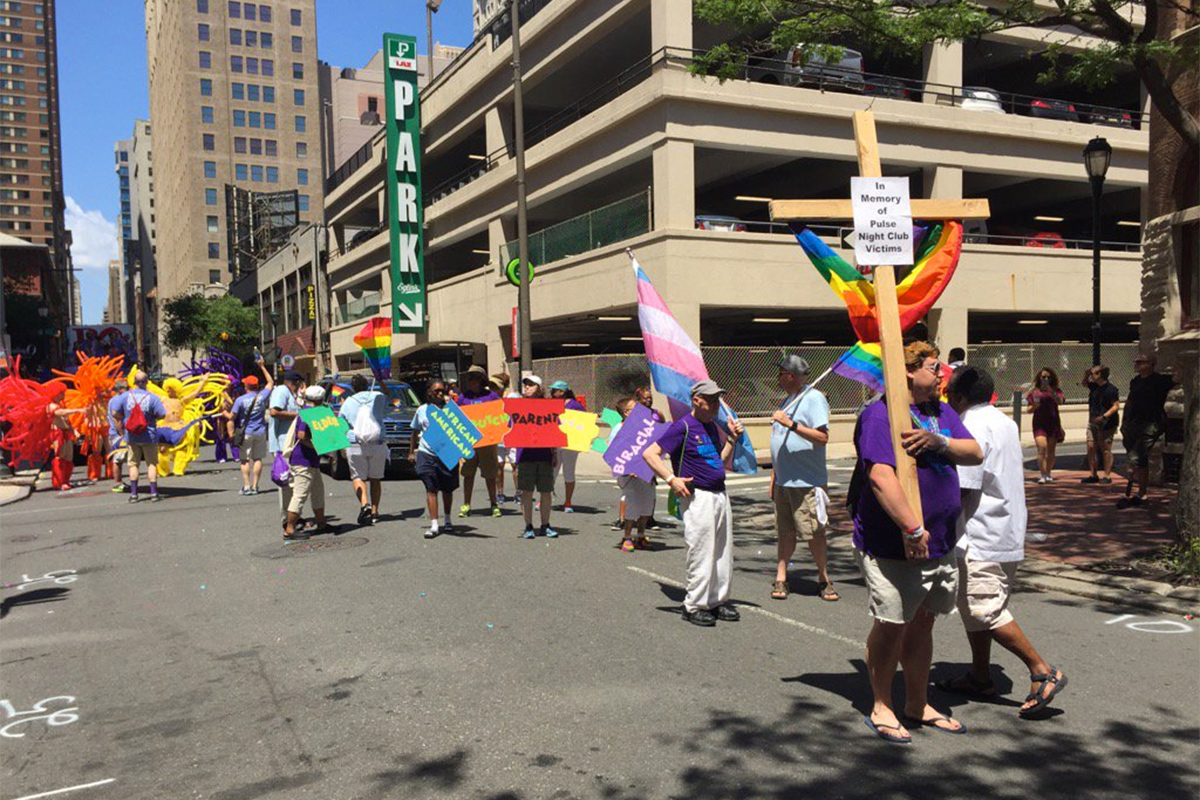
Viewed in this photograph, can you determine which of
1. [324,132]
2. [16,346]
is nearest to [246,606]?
[16,346]

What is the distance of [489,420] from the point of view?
10.6 metres

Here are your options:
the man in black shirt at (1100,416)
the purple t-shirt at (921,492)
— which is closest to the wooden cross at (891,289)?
the purple t-shirt at (921,492)

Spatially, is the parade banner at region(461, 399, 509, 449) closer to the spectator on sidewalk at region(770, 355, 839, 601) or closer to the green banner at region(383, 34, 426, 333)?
the spectator on sidewalk at region(770, 355, 839, 601)

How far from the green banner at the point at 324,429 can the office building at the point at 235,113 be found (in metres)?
95.6

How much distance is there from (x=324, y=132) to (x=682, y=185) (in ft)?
324

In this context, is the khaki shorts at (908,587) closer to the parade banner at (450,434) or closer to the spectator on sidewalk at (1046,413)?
the parade banner at (450,434)

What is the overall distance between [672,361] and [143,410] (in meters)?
9.20

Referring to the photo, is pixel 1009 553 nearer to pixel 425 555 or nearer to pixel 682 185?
pixel 425 555

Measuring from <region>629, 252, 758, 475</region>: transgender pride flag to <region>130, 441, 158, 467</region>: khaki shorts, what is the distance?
9.43 metres

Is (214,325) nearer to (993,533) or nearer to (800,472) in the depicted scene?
(800,472)

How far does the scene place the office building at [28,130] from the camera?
520 ft

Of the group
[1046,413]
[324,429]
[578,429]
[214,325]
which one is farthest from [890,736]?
[214,325]

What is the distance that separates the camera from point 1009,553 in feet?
15.1

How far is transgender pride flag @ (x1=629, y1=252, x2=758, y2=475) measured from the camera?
7.07 metres
